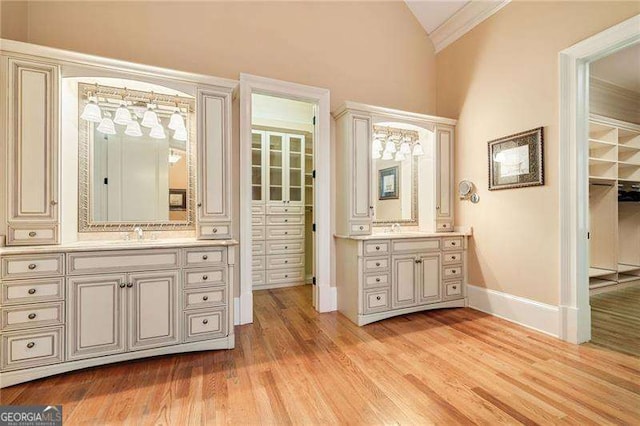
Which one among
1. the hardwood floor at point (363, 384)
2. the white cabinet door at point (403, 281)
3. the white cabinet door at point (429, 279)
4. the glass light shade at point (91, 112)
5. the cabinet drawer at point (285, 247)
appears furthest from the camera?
the cabinet drawer at point (285, 247)

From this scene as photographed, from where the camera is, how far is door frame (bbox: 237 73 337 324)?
2881 millimetres

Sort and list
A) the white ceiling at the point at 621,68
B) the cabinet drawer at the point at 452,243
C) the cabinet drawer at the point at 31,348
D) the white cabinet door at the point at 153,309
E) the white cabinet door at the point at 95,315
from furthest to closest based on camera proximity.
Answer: the white ceiling at the point at 621,68 → the cabinet drawer at the point at 452,243 → the white cabinet door at the point at 153,309 → the white cabinet door at the point at 95,315 → the cabinet drawer at the point at 31,348

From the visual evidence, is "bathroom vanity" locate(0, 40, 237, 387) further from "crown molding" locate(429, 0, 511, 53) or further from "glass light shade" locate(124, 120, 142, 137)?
"crown molding" locate(429, 0, 511, 53)

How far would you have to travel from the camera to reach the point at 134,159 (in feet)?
8.36

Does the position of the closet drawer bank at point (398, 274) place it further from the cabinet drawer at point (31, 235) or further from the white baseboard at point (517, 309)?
the cabinet drawer at point (31, 235)

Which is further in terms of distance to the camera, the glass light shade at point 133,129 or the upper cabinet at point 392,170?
the upper cabinet at point 392,170

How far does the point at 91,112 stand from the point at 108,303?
1.53 meters

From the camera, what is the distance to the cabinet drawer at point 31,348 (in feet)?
5.87

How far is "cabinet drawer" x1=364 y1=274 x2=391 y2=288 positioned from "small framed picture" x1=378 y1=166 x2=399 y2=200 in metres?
1.00

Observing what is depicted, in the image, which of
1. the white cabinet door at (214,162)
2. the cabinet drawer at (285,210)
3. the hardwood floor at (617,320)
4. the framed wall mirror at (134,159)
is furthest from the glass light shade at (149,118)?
the hardwood floor at (617,320)

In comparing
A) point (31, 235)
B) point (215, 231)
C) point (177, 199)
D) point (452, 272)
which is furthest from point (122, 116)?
point (452, 272)

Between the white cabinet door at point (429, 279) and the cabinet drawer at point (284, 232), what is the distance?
2.05 metres

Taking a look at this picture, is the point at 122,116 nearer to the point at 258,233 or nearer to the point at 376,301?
the point at 258,233

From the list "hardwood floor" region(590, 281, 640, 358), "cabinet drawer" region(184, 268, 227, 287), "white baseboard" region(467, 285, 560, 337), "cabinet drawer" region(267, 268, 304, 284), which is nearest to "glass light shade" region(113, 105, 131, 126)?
"cabinet drawer" region(184, 268, 227, 287)
